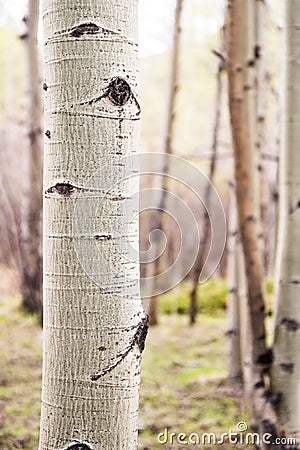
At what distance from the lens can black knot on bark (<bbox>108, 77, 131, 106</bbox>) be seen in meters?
1.03

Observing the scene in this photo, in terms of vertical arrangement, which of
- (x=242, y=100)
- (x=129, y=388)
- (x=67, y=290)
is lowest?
(x=129, y=388)

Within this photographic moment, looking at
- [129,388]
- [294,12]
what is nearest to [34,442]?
[129,388]

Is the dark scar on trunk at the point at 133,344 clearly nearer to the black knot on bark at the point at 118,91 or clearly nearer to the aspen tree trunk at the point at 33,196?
the black knot on bark at the point at 118,91

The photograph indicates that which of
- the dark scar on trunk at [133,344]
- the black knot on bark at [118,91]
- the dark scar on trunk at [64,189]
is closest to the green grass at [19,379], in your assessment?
the dark scar on trunk at [133,344]

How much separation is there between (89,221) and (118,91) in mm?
228

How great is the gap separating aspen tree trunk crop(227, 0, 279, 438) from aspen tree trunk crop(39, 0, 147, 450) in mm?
940

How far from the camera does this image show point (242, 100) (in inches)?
77.6

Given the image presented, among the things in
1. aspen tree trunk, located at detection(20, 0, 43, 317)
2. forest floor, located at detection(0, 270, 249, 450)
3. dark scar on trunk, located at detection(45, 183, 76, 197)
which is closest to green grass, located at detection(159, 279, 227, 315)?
forest floor, located at detection(0, 270, 249, 450)

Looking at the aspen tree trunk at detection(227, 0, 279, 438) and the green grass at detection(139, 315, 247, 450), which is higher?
the aspen tree trunk at detection(227, 0, 279, 438)

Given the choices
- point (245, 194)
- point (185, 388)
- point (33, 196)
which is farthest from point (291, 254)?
point (33, 196)

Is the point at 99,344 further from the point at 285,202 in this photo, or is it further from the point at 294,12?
the point at 294,12

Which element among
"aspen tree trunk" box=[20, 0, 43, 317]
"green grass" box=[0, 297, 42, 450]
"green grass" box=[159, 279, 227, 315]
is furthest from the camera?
"green grass" box=[159, 279, 227, 315]

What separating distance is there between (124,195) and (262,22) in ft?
7.50

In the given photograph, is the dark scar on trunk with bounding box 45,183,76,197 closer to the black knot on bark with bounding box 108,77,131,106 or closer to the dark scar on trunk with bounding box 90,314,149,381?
the black knot on bark with bounding box 108,77,131,106
